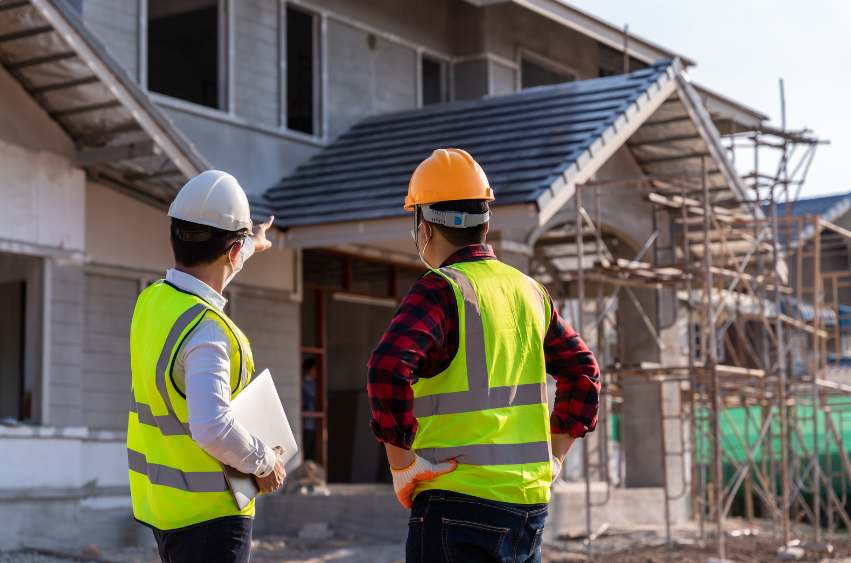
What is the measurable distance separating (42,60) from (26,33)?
377 mm

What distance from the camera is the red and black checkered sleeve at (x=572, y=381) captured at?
135 inches

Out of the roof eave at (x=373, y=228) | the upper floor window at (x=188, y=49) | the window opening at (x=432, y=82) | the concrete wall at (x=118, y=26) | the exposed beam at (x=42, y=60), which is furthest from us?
the window opening at (x=432, y=82)

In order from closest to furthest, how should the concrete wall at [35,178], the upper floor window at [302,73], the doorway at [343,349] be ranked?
the concrete wall at [35,178] < the doorway at [343,349] < the upper floor window at [302,73]

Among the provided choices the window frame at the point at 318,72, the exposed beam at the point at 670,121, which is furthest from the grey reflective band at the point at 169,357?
the window frame at the point at 318,72

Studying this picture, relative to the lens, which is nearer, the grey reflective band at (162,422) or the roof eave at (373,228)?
the grey reflective band at (162,422)

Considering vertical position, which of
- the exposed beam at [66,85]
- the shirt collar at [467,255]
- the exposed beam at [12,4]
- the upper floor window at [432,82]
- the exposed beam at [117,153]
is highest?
the upper floor window at [432,82]

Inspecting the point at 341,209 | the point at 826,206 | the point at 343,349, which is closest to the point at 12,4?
the point at 341,209

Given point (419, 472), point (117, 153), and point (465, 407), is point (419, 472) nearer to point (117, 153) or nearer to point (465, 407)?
point (465, 407)

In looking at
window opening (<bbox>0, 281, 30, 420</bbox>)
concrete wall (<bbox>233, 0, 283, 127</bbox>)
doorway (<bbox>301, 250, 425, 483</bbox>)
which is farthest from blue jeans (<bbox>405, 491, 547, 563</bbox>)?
concrete wall (<bbox>233, 0, 283, 127</bbox>)

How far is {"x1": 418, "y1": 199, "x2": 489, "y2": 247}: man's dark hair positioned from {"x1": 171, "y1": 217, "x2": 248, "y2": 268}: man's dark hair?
0.68 meters

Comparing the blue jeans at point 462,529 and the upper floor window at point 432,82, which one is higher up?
the upper floor window at point 432,82

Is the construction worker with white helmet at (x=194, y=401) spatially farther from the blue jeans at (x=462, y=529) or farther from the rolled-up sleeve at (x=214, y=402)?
the blue jeans at (x=462, y=529)

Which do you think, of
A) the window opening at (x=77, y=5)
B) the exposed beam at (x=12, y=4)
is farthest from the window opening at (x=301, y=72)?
the exposed beam at (x=12, y=4)

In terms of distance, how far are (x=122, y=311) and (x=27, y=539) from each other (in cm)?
268
